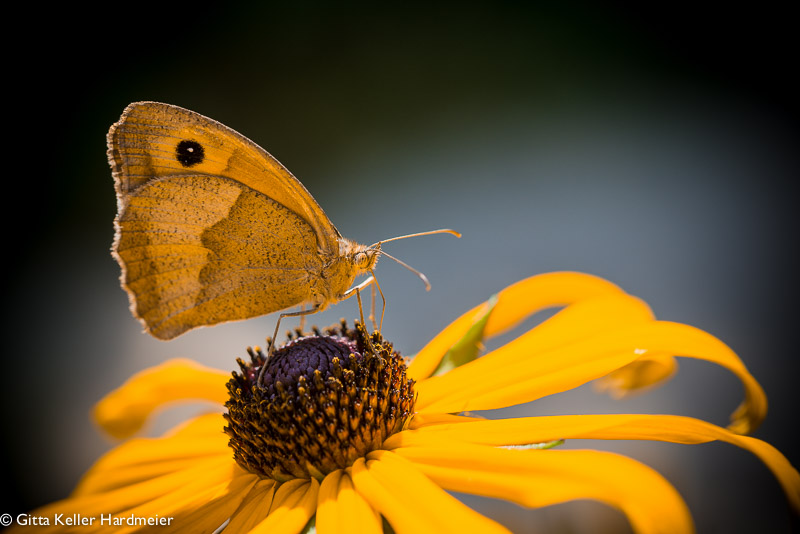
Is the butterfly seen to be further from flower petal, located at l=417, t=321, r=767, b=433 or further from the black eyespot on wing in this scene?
flower petal, located at l=417, t=321, r=767, b=433

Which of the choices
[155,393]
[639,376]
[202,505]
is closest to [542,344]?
[639,376]

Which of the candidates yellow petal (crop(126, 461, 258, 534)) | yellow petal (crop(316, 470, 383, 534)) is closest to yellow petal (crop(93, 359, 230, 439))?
yellow petal (crop(126, 461, 258, 534))

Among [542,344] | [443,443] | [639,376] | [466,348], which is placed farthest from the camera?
[639,376]

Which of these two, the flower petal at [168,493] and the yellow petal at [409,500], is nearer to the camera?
the yellow petal at [409,500]

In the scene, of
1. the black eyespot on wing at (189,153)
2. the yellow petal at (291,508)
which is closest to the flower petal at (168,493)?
the yellow petal at (291,508)

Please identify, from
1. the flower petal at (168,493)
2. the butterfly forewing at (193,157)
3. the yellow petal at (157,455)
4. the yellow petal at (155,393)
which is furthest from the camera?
the yellow petal at (155,393)

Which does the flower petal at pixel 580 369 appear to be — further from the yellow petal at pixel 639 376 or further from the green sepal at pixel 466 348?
the yellow petal at pixel 639 376

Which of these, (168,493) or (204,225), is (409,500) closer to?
(168,493)

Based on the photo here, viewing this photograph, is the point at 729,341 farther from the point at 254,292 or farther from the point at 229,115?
the point at 229,115
